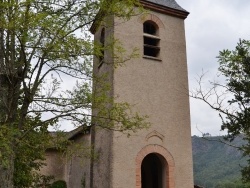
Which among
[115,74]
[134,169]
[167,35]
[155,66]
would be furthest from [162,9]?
[134,169]

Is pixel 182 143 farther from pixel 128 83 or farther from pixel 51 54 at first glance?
pixel 51 54

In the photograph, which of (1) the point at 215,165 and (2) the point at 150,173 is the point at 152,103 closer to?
(2) the point at 150,173

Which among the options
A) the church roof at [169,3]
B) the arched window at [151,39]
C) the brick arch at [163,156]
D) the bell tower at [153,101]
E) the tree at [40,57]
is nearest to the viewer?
the tree at [40,57]

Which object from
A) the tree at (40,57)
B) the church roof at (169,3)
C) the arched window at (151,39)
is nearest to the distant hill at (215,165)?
the church roof at (169,3)

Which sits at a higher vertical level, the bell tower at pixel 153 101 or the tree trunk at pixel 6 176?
the bell tower at pixel 153 101

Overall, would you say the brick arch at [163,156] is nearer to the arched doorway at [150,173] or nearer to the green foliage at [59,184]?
the arched doorway at [150,173]

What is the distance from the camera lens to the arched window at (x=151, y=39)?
13.6 m

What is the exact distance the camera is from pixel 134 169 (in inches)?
456

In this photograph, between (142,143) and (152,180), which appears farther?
(152,180)

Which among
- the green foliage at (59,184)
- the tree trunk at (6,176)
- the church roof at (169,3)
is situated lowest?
the tree trunk at (6,176)

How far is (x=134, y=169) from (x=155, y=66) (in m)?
4.02

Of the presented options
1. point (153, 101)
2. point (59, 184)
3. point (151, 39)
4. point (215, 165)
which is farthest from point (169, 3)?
point (215, 165)

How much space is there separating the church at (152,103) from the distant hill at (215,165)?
101ft

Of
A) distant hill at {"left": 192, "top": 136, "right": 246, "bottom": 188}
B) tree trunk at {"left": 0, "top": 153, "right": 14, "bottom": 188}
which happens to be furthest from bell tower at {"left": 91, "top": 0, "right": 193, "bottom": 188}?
distant hill at {"left": 192, "top": 136, "right": 246, "bottom": 188}
